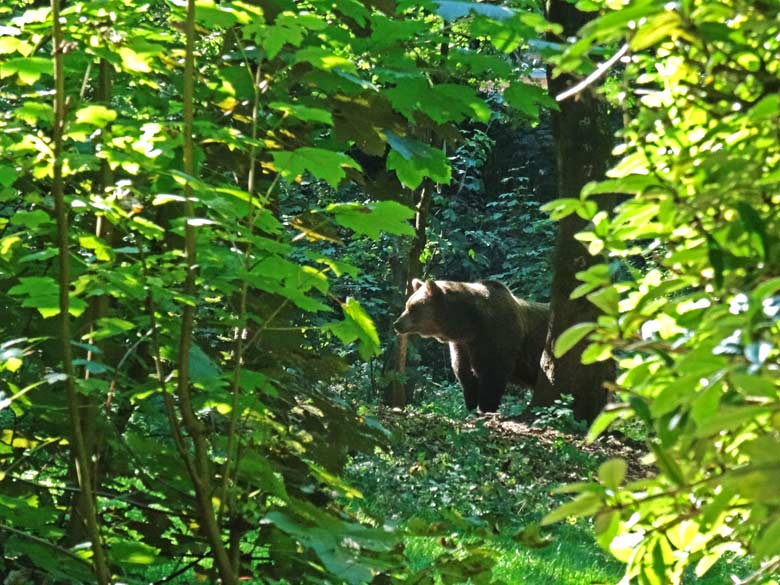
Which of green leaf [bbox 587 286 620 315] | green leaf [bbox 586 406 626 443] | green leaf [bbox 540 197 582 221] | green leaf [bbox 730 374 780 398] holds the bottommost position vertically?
green leaf [bbox 586 406 626 443]

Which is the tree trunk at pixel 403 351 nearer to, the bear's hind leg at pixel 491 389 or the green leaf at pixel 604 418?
the bear's hind leg at pixel 491 389

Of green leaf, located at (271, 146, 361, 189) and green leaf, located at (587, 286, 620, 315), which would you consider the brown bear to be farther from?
green leaf, located at (587, 286, 620, 315)

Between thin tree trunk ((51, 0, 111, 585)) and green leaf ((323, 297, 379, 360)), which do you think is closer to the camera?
thin tree trunk ((51, 0, 111, 585))

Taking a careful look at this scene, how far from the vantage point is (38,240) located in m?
3.07

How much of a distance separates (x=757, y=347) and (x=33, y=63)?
182 cm

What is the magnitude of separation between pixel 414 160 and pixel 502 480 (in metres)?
6.15

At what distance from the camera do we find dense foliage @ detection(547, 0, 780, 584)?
1.29 meters

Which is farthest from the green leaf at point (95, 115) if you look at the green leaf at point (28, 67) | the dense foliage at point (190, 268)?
the green leaf at point (28, 67)

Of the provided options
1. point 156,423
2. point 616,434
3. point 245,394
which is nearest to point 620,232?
point 245,394

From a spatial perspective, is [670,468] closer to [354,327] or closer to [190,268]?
[190,268]

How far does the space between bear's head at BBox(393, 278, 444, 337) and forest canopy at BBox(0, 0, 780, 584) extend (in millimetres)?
10013

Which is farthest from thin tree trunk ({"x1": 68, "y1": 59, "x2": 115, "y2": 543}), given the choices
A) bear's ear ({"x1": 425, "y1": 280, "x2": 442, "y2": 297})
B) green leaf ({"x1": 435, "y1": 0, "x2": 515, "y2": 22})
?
bear's ear ({"x1": 425, "y1": 280, "x2": 442, "y2": 297})

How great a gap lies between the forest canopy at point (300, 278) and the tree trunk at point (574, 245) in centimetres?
785

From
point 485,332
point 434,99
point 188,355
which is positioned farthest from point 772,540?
point 485,332
